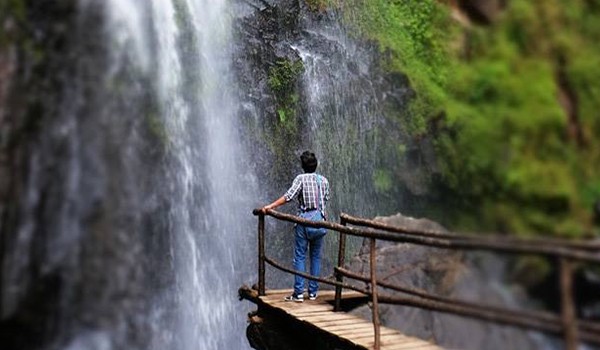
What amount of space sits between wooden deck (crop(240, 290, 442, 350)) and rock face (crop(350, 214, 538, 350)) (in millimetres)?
202

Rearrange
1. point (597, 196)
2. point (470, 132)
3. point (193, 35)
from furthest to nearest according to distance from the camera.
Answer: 1. point (193, 35)
2. point (470, 132)
3. point (597, 196)

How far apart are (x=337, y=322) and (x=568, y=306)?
8.22 ft

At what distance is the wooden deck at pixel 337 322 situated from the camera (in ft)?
14.4

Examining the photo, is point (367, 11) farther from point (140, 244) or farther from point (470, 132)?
point (140, 244)

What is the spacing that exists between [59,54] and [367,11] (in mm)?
6722

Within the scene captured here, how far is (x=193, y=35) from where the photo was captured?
10062 millimetres

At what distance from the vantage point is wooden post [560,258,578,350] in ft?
9.30

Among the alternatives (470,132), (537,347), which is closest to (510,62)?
(470,132)

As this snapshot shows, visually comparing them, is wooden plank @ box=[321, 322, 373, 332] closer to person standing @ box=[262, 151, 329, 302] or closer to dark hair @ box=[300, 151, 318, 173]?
person standing @ box=[262, 151, 329, 302]

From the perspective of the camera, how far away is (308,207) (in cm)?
586

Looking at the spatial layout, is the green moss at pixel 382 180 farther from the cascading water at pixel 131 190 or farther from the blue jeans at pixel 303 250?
the blue jeans at pixel 303 250

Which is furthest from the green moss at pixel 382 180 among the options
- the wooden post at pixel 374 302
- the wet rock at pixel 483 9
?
the wooden post at pixel 374 302

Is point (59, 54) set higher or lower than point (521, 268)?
higher

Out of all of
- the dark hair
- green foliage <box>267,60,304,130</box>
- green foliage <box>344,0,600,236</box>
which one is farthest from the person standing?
green foliage <box>267,60,304,130</box>
